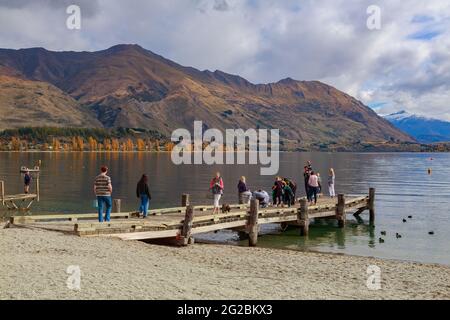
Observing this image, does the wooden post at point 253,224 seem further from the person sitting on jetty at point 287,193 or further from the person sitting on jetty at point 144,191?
Answer: the person sitting on jetty at point 287,193

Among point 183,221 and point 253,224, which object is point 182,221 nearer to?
point 183,221

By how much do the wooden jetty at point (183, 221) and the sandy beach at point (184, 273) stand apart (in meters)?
0.93

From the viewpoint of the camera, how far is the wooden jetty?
22.5 metres

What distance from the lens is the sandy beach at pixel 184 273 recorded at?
44.4ft

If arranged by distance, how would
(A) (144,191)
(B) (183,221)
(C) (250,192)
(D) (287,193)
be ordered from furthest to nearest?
(D) (287,193) < (C) (250,192) < (A) (144,191) < (B) (183,221)

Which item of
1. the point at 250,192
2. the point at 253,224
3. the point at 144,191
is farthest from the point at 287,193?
the point at 144,191

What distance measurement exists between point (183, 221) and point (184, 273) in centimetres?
779

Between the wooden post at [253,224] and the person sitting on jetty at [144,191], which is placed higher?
the person sitting on jetty at [144,191]

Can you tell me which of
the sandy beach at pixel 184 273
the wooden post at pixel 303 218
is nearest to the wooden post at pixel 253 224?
the sandy beach at pixel 184 273

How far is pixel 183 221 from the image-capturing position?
24.3 m

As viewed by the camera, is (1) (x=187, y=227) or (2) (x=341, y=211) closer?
(1) (x=187, y=227)
